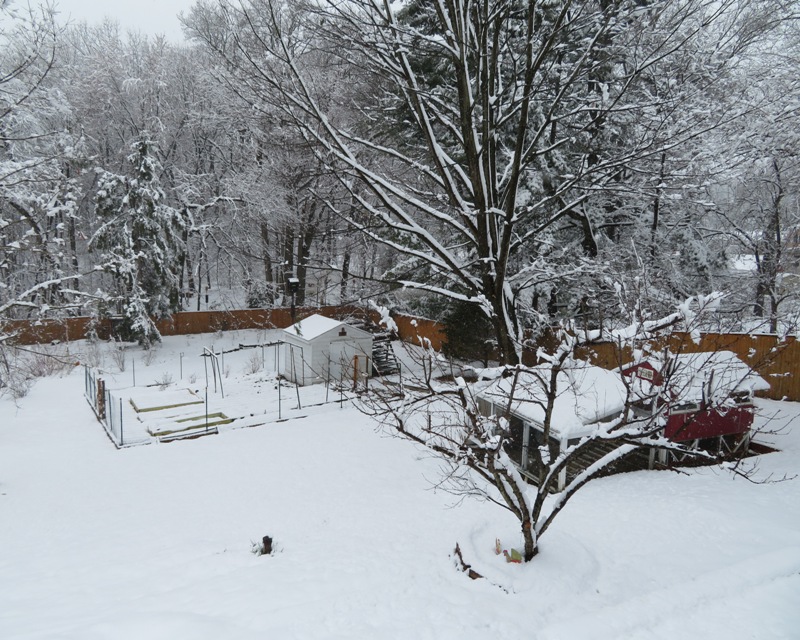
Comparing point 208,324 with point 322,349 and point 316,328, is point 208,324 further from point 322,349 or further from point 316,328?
point 322,349

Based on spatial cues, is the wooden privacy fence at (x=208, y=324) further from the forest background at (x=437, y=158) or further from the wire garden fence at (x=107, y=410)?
the wire garden fence at (x=107, y=410)

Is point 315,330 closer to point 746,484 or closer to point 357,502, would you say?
point 357,502

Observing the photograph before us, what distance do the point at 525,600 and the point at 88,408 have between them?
47.1ft

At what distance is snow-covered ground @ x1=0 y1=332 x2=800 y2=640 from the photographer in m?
5.41

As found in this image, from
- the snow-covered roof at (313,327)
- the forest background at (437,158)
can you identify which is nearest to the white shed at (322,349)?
the snow-covered roof at (313,327)

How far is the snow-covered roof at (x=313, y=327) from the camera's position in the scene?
17.5 meters

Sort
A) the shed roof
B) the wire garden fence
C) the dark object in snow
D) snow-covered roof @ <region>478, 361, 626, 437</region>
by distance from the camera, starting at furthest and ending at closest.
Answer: the shed roof, the wire garden fence, snow-covered roof @ <region>478, 361, 626, 437</region>, the dark object in snow

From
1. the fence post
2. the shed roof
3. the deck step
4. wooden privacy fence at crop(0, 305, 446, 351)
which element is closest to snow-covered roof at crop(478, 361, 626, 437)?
the shed roof

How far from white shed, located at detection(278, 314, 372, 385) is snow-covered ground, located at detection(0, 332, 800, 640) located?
4.30 metres

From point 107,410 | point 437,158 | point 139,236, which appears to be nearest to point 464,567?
point 437,158

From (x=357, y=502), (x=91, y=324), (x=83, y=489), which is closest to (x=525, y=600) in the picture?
(x=357, y=502)

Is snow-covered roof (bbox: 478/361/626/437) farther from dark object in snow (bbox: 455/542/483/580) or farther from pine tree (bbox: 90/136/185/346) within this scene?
pine tree (bbox: 90/136/185/346)

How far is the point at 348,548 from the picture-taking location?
25.1 ft

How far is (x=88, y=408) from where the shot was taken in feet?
51.3
